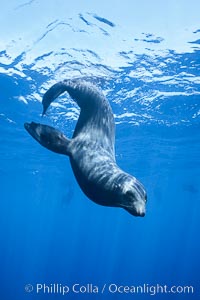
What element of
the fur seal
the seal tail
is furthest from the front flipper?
the seal tail

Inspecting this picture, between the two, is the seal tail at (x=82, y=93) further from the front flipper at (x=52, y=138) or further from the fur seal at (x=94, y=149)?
the front flipper at (x=52, y=138)

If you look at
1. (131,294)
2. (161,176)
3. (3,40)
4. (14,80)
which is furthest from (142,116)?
(131,294)

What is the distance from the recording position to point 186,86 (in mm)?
17016

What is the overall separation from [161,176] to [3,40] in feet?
112

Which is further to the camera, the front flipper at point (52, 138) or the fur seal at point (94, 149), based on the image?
the front flipper at point (52, 138)

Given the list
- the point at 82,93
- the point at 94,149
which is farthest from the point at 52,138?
the point at 82,93

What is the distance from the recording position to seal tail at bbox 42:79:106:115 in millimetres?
5141

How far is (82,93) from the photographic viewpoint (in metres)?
5.35

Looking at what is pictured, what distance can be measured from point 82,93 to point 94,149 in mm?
1537

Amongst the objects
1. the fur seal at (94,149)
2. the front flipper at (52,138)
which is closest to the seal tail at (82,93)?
the fur seal at (94,149)

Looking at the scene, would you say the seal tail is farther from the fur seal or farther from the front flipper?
the front flipper

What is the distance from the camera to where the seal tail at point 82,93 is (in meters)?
5.14

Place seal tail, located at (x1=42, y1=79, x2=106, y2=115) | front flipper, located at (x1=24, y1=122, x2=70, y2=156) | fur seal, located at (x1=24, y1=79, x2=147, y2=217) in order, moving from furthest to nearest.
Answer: seal tail, located at (x1=42, y1=79, x2=106, y2=115) < front flipper, located at (x1=24, y1=122, x2=70, y2=156) < fur seal, located at (x1=24, y1=79, x2=147, y2=217)

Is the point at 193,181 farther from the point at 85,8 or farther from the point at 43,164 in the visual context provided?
the point at 85,8
